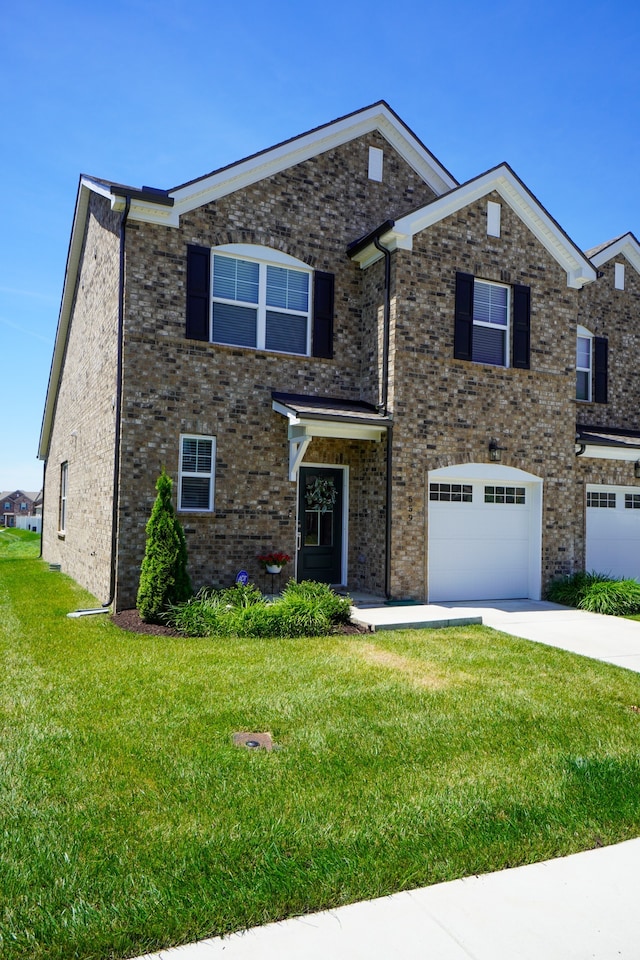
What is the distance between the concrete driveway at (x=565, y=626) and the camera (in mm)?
8594

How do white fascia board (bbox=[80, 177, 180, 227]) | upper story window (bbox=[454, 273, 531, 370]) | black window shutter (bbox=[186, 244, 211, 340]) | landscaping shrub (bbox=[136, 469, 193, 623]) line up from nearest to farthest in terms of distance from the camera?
1. landscaping shrub (bbox=[136, 469, 193, 623])
2. white fascia board (bbox=[80, 177, 180, 227])
3. black window shutter (bbox=[186, 244, 211, 340])
4. upper story window (bbox=[454, 273, 531, 370])

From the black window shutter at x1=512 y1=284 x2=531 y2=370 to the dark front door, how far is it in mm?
4286

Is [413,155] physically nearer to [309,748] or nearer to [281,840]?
[309,748]

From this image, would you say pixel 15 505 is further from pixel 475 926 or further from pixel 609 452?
pixel 475 926

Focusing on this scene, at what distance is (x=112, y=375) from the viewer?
1164cm

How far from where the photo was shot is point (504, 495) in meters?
12.9

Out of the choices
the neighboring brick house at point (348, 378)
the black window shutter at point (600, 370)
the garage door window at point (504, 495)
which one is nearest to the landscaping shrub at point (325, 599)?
the neighboring brick house at point (348, 378)

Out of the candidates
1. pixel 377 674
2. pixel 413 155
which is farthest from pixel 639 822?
pixel 413 155

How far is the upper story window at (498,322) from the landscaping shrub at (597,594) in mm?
4428

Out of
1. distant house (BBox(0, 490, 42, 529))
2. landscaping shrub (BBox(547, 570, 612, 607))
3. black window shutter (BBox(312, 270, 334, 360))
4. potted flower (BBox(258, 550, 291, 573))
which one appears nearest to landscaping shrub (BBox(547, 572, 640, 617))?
landscaping shrub (BBox(547, 570, 612, 607))

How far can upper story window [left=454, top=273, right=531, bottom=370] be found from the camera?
41.5ft

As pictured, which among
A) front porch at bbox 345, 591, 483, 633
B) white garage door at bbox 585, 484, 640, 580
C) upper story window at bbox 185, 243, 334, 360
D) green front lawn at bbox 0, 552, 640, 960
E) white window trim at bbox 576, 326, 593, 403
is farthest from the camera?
white window trim at bbox 576, 326, 593, 403

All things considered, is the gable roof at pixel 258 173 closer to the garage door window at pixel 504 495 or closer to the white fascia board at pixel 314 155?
the white fascia board at pixel 314 155

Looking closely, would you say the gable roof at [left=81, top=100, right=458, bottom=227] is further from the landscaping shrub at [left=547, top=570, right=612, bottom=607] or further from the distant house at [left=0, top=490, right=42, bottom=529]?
the distant house at [left=0, top=490, right=42, bottom=529]
